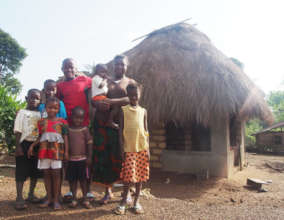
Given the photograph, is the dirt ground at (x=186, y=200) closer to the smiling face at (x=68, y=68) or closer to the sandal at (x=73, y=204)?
the sandal at (x=73, y=204)

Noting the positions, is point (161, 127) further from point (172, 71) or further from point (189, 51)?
point (189, 51)

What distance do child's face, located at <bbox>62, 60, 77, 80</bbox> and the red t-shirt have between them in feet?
0.21

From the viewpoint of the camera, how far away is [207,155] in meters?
5.70

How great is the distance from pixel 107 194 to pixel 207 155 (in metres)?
3.58

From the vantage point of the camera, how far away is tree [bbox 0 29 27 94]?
66.4 ft

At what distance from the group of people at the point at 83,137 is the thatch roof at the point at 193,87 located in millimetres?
2924

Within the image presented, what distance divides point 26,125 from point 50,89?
1.55 feet

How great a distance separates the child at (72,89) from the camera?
2.67 meters

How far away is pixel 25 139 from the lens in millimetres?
2510

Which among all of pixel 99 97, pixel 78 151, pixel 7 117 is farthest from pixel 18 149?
pixel 7 117

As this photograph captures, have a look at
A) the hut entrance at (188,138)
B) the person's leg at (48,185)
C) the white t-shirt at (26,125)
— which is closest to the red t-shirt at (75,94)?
the white t-shirt at (26,125)

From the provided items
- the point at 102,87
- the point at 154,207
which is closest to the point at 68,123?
the point at 102,87

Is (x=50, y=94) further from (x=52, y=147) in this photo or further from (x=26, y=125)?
(x=52, y=147)

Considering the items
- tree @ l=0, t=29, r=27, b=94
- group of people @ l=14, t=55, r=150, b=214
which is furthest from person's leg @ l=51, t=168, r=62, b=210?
tree @ l=0, t=29, r=27, b=94
